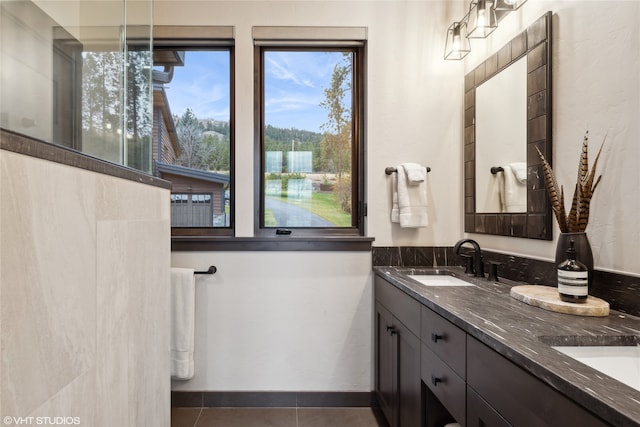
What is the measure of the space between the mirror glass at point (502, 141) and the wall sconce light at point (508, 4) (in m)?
0.25

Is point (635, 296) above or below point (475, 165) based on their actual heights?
below

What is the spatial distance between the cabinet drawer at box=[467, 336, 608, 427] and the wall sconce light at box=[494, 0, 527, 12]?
1.51m

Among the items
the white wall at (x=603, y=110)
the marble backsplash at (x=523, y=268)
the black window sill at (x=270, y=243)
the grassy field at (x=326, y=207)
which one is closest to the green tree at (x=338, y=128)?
the grassy field at (x=326, y=207)

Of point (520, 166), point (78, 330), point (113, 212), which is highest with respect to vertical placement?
point (520, 166)

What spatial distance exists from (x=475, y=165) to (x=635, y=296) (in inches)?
42.1

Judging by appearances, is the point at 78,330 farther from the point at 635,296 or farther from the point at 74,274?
the point at 635,296

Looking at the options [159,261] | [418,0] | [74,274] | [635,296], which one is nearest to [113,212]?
[74,274]

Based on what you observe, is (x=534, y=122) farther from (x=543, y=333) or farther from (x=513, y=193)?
(x=543, y=333)

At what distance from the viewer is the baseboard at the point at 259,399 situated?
6.77 ft

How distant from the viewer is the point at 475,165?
77.6 inches

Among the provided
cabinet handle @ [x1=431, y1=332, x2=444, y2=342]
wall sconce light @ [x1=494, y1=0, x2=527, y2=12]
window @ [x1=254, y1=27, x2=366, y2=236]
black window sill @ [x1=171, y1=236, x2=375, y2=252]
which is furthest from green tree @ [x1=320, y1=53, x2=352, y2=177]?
cabinet handle @ [x1=431, y1=332, x2=444, y2=342]

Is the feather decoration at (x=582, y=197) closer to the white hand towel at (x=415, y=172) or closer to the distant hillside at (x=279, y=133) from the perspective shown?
the white hand towel at (x=415, y=172)

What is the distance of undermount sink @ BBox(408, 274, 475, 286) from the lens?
69.6 inches

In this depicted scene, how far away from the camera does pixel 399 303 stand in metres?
1.62
